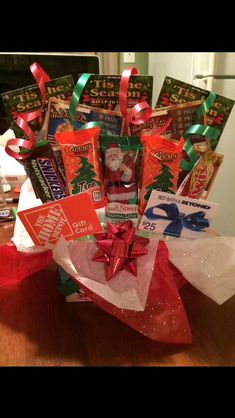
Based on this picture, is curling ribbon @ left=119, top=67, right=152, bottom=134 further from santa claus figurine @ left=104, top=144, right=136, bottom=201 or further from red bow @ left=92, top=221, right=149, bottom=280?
red bow @ left=92, top=221, right=149, bottom=280

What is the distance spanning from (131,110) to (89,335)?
0.37 meters

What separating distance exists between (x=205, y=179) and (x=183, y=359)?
0.29 m

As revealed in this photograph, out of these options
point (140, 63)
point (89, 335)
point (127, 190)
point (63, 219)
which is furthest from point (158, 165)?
point (140, 63)

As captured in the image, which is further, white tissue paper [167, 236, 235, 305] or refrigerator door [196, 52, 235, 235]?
refrigerator door [196, 52, 235, 235]

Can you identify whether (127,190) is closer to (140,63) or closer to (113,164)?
(113,164)

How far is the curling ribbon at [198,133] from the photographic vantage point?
21.1 inches

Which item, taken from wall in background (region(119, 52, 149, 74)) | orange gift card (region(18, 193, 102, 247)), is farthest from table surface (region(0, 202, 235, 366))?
wall in background (region(119, 52, 149, 74))

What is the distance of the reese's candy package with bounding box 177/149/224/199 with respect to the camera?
1.85 feet

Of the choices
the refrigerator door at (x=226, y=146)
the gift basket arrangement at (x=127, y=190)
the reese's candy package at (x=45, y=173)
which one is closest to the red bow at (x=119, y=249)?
the gift basket arrangement at (x=127, y=190)

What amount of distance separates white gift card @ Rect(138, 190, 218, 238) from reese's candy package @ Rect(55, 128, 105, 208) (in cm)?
10

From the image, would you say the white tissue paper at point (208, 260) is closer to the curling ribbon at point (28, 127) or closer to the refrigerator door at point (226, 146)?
the curling ribbon at point (28, 127)

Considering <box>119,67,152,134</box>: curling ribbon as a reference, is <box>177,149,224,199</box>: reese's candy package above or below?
below

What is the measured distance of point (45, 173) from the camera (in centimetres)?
57
